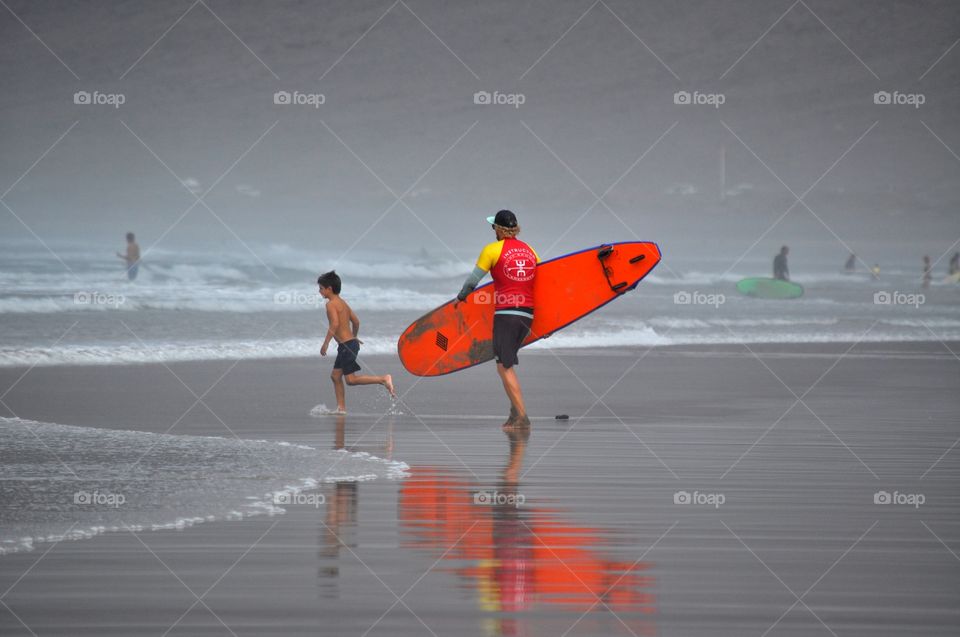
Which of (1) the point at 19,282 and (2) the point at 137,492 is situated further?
(1) the point at 19,282

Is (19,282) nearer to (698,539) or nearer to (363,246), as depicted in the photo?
(363,246)

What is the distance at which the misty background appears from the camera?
240 ft

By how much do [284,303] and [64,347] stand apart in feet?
47.9

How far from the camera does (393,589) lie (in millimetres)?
4043

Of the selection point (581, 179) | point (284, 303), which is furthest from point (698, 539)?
point (581, 179)

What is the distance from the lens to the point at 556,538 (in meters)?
4.82

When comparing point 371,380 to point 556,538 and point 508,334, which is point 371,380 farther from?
point 556,538
